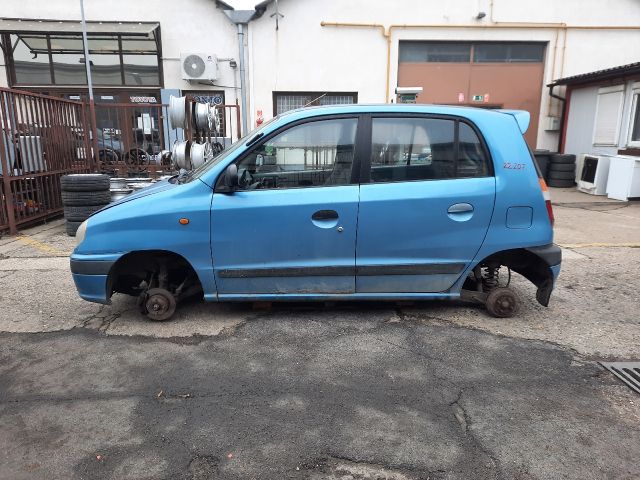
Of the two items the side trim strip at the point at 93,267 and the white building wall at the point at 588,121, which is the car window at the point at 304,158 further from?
the white building wall at the point at 588,121

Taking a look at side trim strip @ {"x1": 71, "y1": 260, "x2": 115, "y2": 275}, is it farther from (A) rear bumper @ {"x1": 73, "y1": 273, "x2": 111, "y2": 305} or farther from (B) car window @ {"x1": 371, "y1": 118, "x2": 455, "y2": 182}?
(B) car window @ {"x1": 371, "y1": 118, "x2": 455, "y2": 182}

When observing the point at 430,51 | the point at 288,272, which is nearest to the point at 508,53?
the point at 430,51

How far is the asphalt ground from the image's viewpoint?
8.18 ft

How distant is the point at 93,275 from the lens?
3953 millimetres

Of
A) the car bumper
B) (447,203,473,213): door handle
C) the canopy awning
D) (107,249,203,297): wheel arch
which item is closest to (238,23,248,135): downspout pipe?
the canopy awning

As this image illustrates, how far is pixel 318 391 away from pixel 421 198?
175 cm

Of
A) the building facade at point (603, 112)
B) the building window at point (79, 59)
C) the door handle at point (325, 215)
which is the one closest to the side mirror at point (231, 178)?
the door handle at point (325, 215)

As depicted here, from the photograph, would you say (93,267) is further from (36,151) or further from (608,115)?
(608,115)

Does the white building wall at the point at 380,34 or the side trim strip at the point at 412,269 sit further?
the white building wall at the point at 380,34

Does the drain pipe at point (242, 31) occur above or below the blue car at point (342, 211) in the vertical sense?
above

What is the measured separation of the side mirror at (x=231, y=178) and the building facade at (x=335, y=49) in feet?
33.7

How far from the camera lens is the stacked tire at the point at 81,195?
742 cm

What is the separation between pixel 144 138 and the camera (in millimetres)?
10891

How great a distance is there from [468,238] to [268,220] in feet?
5.51
